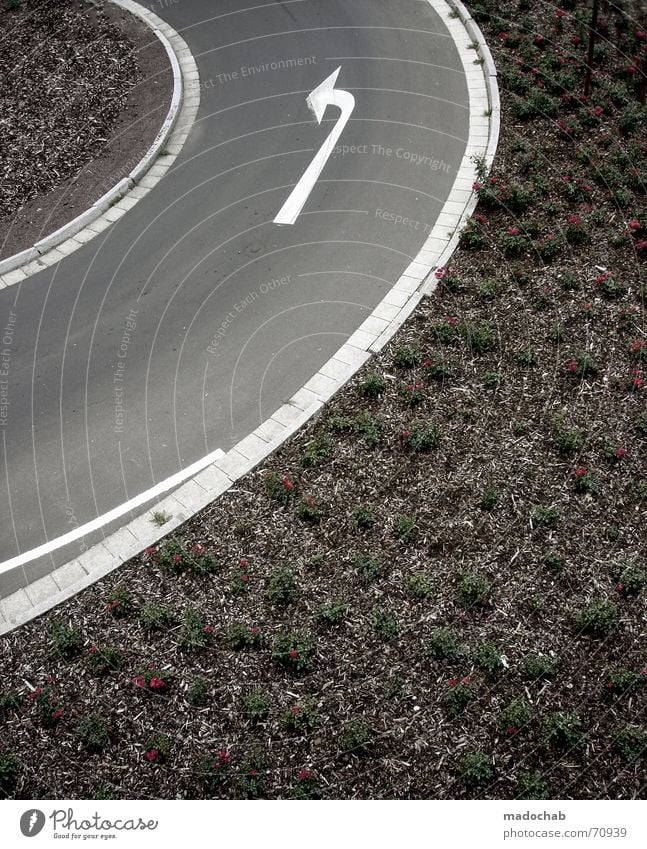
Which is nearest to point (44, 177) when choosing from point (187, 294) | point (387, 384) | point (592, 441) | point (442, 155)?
point (187, 294)

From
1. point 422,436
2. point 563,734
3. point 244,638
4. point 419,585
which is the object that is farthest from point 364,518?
point 563,734

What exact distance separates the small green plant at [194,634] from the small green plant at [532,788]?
3.46 m

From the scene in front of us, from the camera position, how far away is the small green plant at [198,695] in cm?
750

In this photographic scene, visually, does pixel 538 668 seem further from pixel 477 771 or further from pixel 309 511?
pixel 309 511

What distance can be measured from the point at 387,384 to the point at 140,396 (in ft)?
12.0

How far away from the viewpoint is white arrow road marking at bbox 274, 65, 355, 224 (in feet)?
43.7

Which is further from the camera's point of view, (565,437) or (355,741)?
(565,437)

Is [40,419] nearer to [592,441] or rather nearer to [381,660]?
[381,660]

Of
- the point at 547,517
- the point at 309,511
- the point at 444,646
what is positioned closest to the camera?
the point at 444,646

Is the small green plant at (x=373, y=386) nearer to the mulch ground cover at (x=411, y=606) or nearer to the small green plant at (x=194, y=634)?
the mulch ground cover at (x=411, y=606)

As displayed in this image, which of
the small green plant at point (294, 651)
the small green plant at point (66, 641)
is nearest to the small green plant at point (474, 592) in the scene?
the small green plant at point (294, 651)

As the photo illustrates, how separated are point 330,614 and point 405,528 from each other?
4.59 ft

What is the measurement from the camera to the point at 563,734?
6980mm

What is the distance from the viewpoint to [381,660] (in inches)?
302
